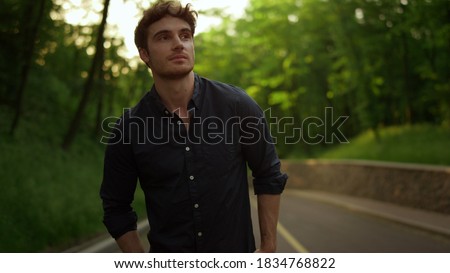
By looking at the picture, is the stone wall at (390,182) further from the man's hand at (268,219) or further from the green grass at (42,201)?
the man's hand at (268,219)

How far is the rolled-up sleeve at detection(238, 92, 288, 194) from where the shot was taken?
238 centimetres

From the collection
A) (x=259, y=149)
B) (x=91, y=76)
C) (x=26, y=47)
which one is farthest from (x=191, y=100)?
(x=91, y=76)

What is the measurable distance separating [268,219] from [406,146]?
56.3 ft

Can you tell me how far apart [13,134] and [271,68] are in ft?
65.6

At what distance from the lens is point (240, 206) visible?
8.04ft

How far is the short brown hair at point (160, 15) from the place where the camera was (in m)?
2.36

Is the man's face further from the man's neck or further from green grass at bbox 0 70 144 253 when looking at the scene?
green grass at bbox 0 70 144 253

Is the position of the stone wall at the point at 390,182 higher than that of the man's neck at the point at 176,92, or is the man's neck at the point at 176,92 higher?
the man's neck at the point at 176,92

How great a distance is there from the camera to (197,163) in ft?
7.75

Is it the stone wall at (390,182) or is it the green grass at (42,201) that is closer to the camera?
the green grass at (42,201)

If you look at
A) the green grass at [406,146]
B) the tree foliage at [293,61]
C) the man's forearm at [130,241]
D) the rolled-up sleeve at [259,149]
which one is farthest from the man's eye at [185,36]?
the green grass at [406,146]

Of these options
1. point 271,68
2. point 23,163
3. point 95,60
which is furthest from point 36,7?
point 271,68

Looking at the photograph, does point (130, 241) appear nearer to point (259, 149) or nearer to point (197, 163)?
point (197, 163)

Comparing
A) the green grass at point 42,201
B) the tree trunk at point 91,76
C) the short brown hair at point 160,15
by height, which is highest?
the tree trunk at point 91,76
